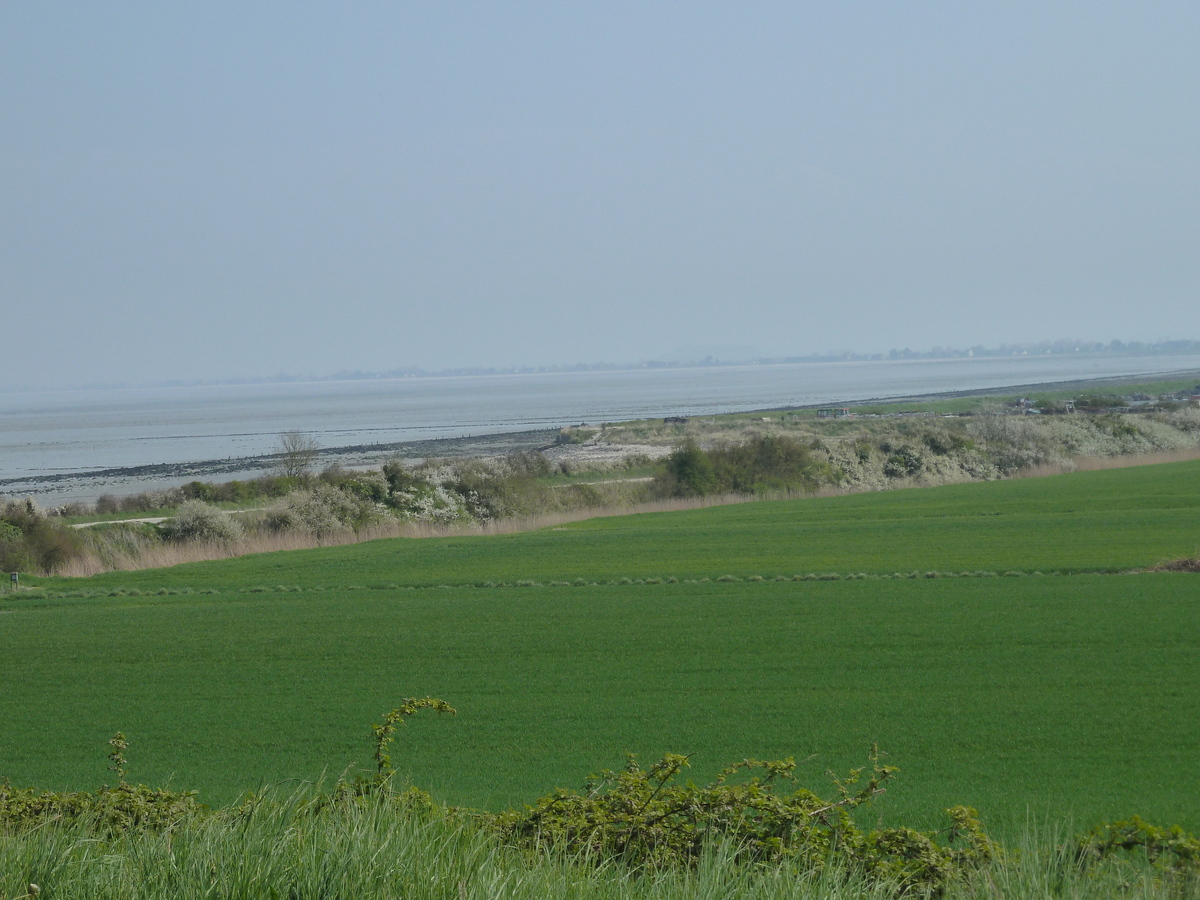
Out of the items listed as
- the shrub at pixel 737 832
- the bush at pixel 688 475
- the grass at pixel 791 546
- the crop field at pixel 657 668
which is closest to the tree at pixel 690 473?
the bush at pixel 688 475

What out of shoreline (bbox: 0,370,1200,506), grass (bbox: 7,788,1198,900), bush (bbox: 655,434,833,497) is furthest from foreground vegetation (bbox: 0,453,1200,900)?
shoreline (bbox: 0,370,1200,506)

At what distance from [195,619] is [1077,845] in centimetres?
1513

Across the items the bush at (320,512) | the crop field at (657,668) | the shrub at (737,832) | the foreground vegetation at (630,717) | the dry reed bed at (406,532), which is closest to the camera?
the foreground vegetation at (630,717)

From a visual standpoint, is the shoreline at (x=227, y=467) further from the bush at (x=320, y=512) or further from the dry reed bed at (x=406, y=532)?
the dry reed bed at (x=406, y=532)

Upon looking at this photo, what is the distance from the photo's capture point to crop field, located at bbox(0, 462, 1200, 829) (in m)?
9.00

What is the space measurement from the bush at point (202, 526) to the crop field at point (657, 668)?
724cm

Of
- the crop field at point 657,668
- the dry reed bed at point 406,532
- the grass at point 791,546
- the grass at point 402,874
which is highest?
the grass at point 402,874

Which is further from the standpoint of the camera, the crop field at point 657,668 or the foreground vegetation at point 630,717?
the crop field at point 657,668

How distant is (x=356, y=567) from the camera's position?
23703 millimetres

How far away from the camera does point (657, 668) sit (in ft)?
41.6

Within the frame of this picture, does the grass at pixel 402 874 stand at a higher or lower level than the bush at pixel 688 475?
higher

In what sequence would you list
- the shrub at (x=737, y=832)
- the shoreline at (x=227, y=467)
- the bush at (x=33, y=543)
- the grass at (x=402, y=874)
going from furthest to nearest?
the shoreline at (x=227, y=467)
the bush at (x=33, y=543)
the shrub at (x=737, y=832)
the grass at (x=402, y=874)

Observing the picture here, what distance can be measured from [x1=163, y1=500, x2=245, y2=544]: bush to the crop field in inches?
285

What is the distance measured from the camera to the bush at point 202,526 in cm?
3130
